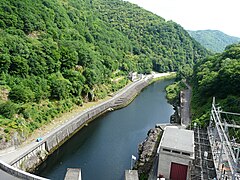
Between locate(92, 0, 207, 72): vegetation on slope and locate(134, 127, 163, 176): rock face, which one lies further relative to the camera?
locate(92, 0, 207, 72): vegetation on slope

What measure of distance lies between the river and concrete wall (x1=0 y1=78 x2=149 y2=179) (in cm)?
72

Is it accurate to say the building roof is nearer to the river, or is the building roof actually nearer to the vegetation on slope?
the river

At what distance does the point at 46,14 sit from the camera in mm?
51656

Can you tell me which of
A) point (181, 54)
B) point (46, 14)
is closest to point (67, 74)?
point (46, 14)

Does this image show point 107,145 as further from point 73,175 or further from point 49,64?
point 49,64

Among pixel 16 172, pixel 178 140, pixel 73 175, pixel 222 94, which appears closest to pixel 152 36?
pixel 222 94

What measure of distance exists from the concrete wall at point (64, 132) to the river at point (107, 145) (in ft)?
2.36

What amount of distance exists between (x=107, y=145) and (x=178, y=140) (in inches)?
478

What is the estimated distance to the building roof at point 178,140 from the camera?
67.8 ft

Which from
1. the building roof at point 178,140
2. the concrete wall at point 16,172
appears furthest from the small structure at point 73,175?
the building roof at point 178,140

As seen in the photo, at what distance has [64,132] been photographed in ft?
106

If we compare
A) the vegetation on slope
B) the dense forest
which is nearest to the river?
the dense forest

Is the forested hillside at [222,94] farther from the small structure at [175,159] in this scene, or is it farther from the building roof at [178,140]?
the small structure at [175,159]

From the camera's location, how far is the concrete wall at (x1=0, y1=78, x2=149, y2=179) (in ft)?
83.5
